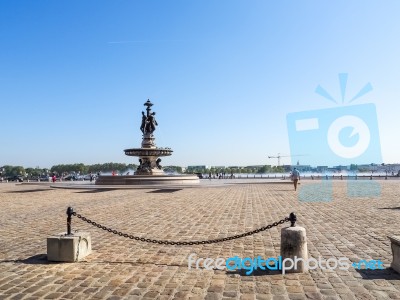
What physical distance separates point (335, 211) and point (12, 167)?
20246cm

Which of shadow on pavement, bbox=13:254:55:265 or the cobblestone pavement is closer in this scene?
the cobblestone pavement

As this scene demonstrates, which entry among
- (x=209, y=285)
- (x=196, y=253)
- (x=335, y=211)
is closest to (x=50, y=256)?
(x=196, y=253)

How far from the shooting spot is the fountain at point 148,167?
1156 inches

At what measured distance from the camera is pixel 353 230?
8703 millimetres

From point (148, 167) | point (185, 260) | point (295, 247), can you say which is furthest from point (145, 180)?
point (295, 247)

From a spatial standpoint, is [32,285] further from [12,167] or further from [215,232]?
[12,167]

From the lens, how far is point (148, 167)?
120ft

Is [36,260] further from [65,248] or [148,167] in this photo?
[148,167]

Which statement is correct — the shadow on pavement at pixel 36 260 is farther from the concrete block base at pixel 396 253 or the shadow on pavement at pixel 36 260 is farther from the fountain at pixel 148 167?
the fountain at pixel 148 167

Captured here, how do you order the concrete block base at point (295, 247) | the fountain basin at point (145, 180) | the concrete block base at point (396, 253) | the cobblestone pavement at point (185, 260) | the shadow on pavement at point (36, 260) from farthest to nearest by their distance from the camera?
the fountain basin at point (145, 180) → the shadow on pavement at point (36, 260) → the concrete block base at point (295, 247) → the concrete block base at point (396, 253) → the cobblestone pavement at point (185, 260)

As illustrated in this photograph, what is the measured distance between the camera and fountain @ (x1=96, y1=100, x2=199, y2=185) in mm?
29359

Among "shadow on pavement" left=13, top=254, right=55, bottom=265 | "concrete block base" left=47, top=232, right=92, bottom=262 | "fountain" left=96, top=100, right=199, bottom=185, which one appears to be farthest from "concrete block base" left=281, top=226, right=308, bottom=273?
"fountain" left=96, top=100, right=199, bottom=185

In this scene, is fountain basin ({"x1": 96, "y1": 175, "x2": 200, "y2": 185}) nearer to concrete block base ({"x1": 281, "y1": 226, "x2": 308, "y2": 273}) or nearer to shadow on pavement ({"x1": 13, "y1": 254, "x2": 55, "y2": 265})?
shadow on pavement ({"x1": 13, "y1": 254, "x2": 55, "y2": 265})

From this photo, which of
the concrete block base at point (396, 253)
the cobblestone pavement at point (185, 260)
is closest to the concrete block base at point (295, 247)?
the cobblestone pavement at point (185, 260)
